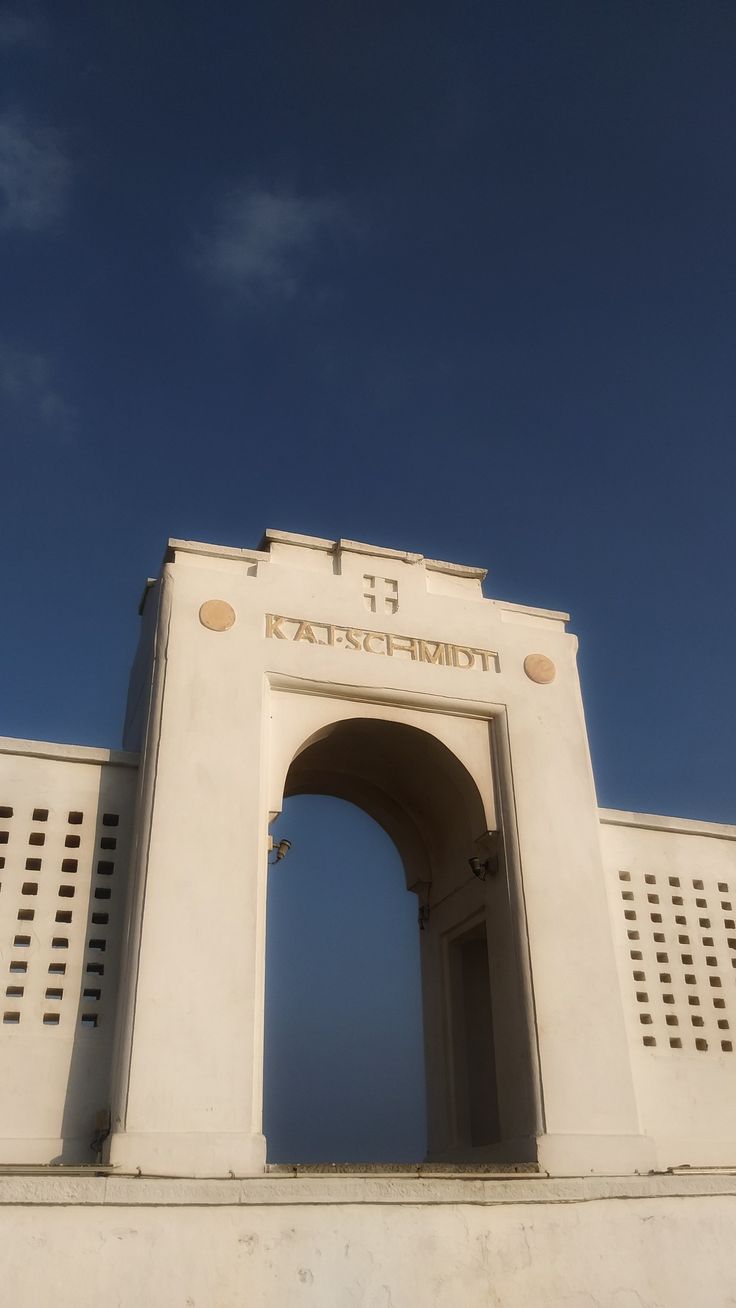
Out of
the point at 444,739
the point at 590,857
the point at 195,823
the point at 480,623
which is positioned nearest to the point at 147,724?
the point at 195,823

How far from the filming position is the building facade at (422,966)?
924cm

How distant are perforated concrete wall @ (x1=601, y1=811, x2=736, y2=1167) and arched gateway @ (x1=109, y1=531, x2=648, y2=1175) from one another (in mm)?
634

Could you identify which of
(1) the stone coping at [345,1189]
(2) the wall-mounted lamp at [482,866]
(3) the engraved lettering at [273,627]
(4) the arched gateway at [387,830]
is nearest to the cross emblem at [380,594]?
(4) the arched gateway at [387,830]

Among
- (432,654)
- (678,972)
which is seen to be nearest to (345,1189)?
(678,972)

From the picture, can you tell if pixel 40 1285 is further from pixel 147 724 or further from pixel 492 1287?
pixel 147 724

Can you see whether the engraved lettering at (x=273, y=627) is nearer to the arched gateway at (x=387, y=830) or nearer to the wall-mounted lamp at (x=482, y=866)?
the arched gateway at (x=387, y=830)

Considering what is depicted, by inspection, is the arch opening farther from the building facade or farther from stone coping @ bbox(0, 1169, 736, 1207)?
stone coping @ bbox(0, 1169, 736, 1207)

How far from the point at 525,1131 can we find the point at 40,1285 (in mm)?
5208

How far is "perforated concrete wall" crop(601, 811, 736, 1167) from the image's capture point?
12.3 meters

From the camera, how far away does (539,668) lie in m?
14.1

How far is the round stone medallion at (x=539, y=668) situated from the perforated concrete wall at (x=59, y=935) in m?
5.07

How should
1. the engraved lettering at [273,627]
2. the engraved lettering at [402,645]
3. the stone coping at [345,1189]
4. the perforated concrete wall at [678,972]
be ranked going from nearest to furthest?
the stone coping at [345,1189], the perforated concrete wall at [678,972], the engraved lettering at [273,627], the engraved lettering at [402,645]

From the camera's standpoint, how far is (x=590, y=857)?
42.6 ft

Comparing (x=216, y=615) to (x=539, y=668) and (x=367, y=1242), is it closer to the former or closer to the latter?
(x=539, y=668)
